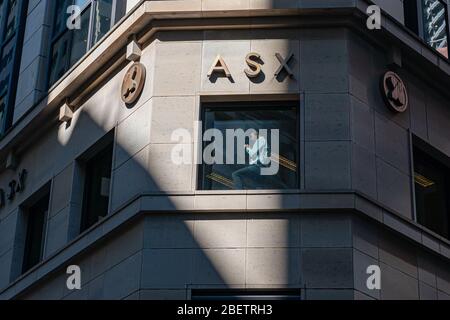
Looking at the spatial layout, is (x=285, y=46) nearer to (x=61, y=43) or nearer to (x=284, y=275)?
(x=284, y=275)

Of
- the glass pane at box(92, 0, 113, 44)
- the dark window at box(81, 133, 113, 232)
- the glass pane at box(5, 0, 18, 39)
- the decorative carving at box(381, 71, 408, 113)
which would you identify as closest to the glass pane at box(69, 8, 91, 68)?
the glass pane at box(92, 0, 113, 44)

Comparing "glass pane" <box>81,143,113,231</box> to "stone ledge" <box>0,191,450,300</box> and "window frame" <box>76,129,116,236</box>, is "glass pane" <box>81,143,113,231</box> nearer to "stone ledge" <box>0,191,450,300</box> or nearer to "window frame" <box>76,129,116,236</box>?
"window frame" <box>76,129,116,236</box>

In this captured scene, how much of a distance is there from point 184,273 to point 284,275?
1.90 metres

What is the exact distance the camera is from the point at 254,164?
21.8m

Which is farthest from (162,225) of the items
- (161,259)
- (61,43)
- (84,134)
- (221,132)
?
(61,43)

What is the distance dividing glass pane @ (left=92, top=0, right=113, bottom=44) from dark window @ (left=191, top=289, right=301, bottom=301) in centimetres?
762

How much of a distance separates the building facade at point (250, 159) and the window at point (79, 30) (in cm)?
10

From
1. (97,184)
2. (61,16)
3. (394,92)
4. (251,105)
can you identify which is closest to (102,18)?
(61,16)

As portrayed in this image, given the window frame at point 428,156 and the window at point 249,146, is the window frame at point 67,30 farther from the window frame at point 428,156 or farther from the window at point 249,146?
the window frame at point 428,156

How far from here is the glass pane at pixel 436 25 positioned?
25.4 metres

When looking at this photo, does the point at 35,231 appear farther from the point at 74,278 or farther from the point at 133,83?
the point at 133,83

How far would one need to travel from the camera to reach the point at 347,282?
2002 centimetres

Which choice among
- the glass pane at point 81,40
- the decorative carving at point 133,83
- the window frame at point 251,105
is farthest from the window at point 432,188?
the glass pane at point 81,40
